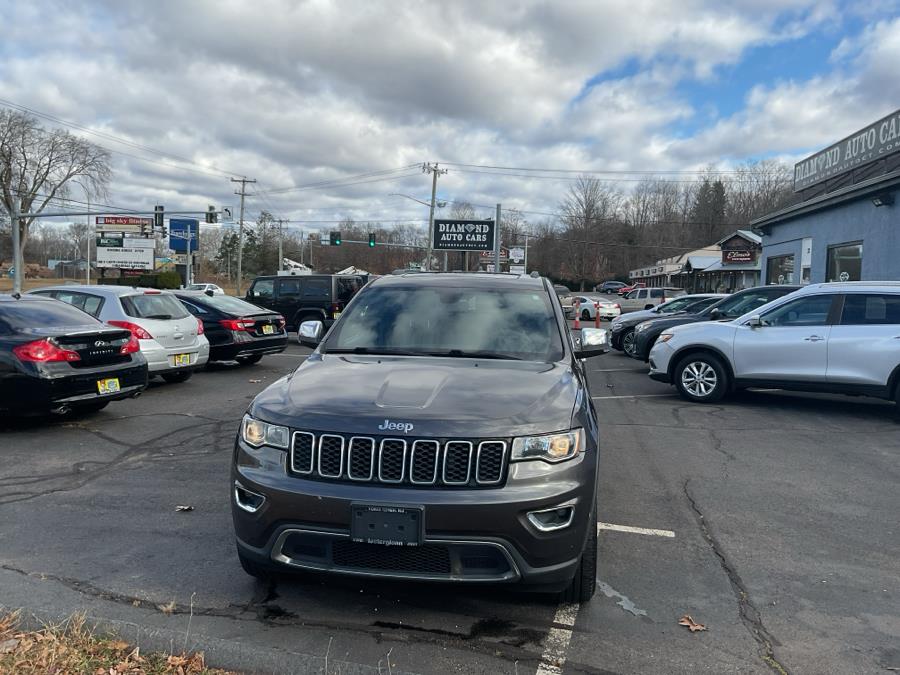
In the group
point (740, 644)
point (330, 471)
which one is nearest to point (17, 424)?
point (330, 471)

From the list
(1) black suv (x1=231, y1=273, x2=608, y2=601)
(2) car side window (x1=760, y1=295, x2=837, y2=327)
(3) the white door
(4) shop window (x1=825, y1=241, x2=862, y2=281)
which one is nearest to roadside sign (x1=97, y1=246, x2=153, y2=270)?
(4) shop window (x1=825, y1=241, x2=862, y2=281)

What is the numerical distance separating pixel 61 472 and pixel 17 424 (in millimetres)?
2412

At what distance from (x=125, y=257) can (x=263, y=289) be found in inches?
2162

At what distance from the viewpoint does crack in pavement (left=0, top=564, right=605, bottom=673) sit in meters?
3.19

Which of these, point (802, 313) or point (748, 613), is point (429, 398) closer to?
point (748, 613)

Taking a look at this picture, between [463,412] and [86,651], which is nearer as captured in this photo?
[86,651]

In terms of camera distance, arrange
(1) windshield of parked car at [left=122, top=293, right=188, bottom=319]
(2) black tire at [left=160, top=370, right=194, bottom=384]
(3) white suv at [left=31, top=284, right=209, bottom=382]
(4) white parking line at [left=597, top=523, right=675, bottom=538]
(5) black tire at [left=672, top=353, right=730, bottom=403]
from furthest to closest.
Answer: (2) black tire at [left=160, top=370, right=194, bottom=384] < (1) windshield of parked car at [left=122, top=293, right=188, bottom=319] < (3) white suv at [left=31, top=284, right=209, bottom=382] < (5) black tire at [left=672, top=353, right=730, bottom=403] < (4) white parking line at [left=597, top=523, right=675, bottom=538]

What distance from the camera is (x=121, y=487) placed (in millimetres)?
5660

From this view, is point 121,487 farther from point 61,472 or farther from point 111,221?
point 111,221

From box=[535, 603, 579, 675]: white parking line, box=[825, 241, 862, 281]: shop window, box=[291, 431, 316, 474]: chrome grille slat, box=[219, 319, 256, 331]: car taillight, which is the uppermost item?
box=[825, 241, 862, 281]: shop window

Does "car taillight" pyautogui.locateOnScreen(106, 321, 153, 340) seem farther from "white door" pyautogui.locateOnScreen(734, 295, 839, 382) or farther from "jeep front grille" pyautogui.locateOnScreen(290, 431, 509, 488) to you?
"white door" pyautogui.locateOnScreen(734, 295, 839, 382)

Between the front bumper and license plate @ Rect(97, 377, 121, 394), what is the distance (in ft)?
17.4

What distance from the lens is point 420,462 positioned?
10.3ft

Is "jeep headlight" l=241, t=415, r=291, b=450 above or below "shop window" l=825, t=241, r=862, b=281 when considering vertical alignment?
below
